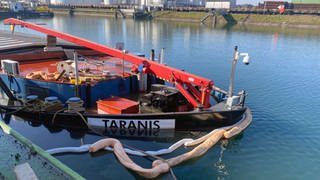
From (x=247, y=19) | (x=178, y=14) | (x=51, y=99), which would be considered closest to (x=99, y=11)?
(x=178, y=14)

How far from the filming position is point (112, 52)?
1555cm

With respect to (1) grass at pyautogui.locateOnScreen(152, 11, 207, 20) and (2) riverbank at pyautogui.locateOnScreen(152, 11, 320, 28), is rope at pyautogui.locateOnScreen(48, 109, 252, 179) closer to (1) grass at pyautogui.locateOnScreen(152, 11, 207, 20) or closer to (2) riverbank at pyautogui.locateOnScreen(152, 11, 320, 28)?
(2) riverbank at pyautogui.locateOnScreen(152, 11, 320, 28)

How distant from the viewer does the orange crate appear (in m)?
13.4

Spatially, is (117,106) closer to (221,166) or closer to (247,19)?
(221,166)

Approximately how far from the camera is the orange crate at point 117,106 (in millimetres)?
13418

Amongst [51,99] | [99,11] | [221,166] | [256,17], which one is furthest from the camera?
[99,11]

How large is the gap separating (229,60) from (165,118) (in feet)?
71.7

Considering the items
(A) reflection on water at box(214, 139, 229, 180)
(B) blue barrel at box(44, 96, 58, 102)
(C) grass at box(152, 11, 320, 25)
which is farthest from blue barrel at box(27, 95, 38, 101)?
(C) grass at box(152, 11, 320, 25)

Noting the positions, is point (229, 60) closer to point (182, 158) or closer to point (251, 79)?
point (251, 79)

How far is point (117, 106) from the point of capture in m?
13.6

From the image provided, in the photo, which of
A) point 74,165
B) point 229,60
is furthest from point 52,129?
point 229,60

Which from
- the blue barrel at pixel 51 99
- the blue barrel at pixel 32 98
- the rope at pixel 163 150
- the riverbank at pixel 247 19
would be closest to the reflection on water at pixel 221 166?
the rope at pixel 163 150

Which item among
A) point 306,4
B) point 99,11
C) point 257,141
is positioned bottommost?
point 257,141

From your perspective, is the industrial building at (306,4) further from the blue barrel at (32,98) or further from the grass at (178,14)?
the blue barrel at (32,98)
